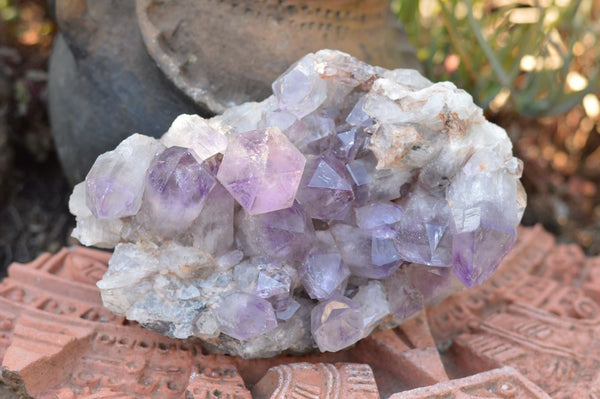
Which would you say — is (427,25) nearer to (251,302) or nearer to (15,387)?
(251,302)

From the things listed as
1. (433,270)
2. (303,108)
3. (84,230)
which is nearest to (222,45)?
(303,108)

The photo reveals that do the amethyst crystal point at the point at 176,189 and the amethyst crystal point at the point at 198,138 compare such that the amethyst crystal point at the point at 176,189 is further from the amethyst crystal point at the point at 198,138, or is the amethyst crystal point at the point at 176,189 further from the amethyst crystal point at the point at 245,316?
the amethyst crystal point at the point at 245,316

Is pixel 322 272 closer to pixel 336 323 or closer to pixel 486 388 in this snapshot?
pixel 336 323

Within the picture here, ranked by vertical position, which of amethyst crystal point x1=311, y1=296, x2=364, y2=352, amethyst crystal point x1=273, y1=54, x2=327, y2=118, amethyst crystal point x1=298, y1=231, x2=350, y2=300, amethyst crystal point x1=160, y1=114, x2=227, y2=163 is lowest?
amethyst crystal point x1=311, y1=296, x2=364, y2=352

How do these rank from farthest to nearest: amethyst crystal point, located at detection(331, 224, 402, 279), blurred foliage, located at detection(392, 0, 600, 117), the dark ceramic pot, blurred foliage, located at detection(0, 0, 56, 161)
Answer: blurred foliage, located at detection(0, 0, 56, 161) < blurred foliage, located at detection(392, 0, 600, 117) < the dark ceramic pot < amethyst crystal point, located at detection(331, 224, 402, 279)

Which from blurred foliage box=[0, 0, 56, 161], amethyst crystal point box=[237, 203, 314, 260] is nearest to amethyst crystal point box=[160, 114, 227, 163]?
amethyst crystal point box=[237, 203, 314, 260]

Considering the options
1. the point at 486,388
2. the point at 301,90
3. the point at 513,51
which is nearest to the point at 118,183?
the point at 301,90

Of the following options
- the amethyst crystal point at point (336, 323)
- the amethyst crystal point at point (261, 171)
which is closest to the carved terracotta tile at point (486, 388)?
the amethyst crystal point at point (336, 323)

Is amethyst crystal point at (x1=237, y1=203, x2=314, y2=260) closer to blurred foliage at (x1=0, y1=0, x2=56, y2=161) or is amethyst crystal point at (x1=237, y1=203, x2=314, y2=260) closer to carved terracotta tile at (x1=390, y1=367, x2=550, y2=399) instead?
carved terracotta tile at (x1=390, y1=367, x2=550, y2=399)
